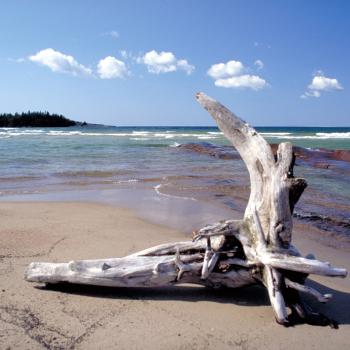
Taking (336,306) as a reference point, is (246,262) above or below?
above

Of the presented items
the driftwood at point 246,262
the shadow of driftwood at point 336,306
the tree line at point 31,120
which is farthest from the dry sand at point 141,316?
the tree line at point 31,120

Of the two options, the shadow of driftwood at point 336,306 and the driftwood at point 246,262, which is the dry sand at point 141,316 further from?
the driftwood at point 246,262

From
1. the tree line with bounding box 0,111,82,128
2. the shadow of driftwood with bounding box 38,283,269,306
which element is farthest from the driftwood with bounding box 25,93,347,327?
the tree line with bounding box 0,111,82,128

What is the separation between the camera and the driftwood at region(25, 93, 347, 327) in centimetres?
343

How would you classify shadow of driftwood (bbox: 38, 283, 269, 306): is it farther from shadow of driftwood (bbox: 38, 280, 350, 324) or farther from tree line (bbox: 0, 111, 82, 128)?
tree line (bbox: 0, 111, 82, 128)

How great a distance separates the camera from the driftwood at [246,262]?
3430 mm

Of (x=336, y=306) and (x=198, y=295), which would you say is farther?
(x=198, y=295)

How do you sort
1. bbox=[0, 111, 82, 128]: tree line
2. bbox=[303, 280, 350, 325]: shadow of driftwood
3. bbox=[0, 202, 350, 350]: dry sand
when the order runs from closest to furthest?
bbox=[0, 202, 350, 350]: dry sand → bbox=[303, 280, 350, 325]: shadow of driftwood → bbox=[0, 111, 82, 128]: tree line

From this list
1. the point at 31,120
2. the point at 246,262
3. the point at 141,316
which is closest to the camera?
the point at 141,316

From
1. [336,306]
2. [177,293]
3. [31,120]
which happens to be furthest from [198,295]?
[31,120]

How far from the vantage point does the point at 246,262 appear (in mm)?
3734

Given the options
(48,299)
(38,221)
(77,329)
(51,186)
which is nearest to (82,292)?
(48,299)

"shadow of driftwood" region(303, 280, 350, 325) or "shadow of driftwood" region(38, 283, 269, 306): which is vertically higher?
"shadow of driftwood" region(38, 283, 269, 306)

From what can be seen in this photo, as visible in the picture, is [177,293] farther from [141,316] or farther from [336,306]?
[336,306]
